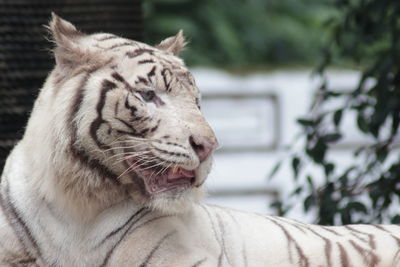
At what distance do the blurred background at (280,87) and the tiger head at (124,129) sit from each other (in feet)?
4.02

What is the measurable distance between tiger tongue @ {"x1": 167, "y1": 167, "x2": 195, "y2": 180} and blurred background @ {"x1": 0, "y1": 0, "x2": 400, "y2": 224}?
4.04 feet

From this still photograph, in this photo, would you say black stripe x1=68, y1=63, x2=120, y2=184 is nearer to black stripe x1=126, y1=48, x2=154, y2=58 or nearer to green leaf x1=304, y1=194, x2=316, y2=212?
black stripe x1=126, y1=48, x2=154, y2=58

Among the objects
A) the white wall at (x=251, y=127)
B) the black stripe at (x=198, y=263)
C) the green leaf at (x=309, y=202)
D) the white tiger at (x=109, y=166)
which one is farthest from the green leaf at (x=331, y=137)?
the white wall at (x=251, y=127)

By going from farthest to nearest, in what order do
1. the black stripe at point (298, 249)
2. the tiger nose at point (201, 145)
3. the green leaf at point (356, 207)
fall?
the green leaf at point (356, 207) < the black stripe at point (298, 249) < the tiger nose at point (201, 145)

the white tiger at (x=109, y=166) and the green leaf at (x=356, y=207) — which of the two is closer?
the white tiger at (x=109, y=166)

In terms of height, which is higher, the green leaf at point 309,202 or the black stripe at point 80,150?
the black stripe at point 80,150

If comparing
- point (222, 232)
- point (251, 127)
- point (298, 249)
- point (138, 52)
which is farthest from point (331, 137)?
point (251, 127)

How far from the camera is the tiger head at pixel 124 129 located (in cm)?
253

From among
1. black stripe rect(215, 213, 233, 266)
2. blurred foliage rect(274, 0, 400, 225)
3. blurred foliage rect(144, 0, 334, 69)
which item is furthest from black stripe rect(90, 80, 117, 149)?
blurred foliage rect(144, 0, 334, 69)

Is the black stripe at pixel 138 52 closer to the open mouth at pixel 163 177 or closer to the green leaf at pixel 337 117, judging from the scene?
the open mouth at pixel 163 177

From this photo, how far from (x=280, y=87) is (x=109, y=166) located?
4419 mm

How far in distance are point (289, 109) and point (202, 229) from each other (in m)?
4.16

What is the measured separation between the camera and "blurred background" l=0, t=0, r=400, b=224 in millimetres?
3865

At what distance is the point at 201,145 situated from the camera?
251 centimetres
